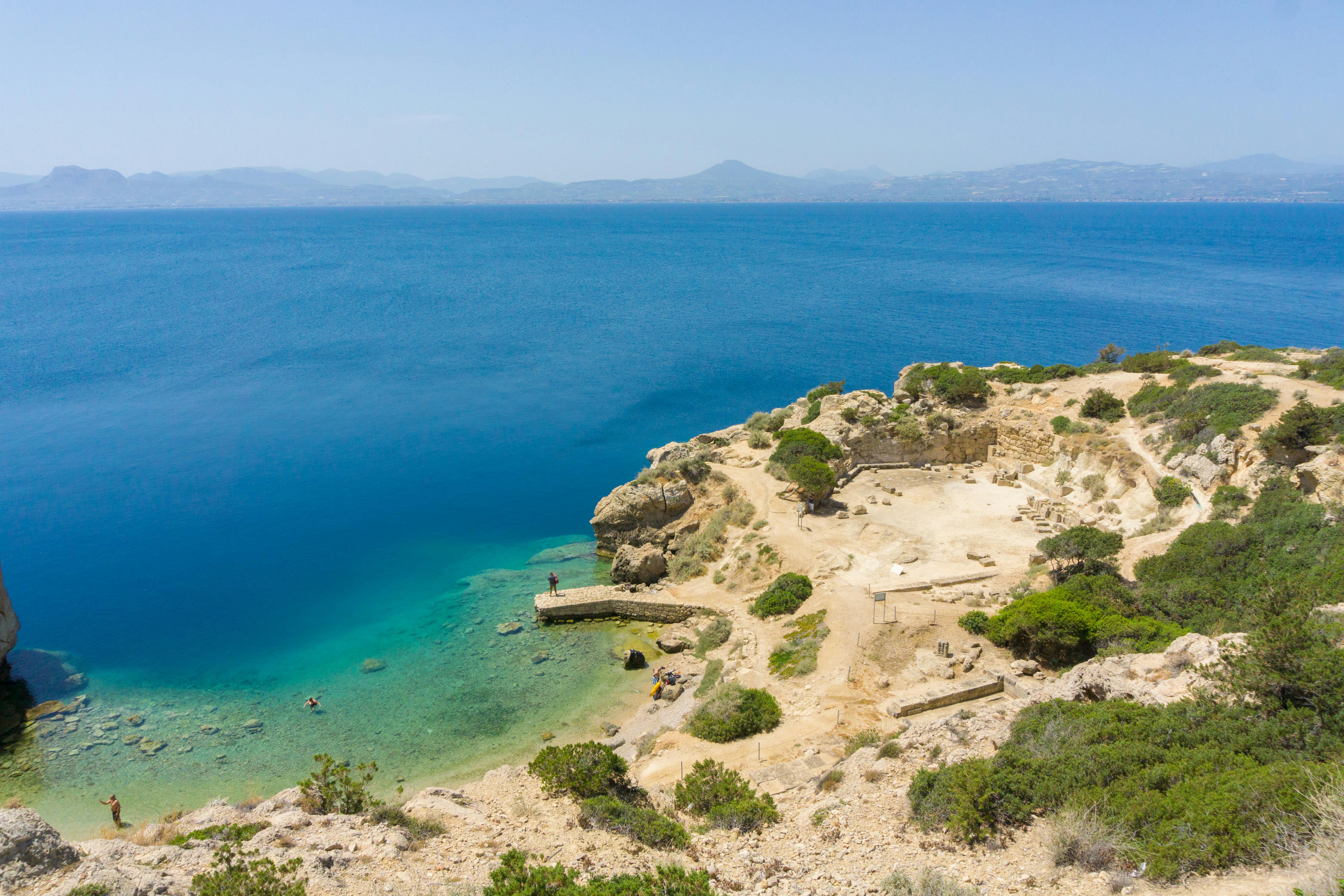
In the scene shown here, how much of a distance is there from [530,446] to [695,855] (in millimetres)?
40540

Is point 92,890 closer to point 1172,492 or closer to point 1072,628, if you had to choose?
point 1072,628

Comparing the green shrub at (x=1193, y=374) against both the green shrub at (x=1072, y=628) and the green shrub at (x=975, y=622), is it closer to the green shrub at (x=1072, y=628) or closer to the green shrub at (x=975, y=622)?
the green shrub at (x=1072, y=628)

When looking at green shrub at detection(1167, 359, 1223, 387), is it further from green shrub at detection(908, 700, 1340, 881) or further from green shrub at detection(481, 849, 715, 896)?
green shrub at detection(481, 849, 715, 896)

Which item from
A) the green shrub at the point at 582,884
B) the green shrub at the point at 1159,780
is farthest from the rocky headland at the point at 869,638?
the green shrub at the point at 582,884

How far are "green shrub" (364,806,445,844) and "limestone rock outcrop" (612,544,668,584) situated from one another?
2027 cm

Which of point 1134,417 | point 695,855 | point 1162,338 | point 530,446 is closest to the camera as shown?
point 695,855

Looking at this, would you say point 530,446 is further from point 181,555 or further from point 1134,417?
point 1134,417

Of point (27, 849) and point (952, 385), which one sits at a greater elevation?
point (952, 385)

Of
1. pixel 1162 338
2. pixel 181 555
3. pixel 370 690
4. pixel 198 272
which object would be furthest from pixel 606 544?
pixel 198 272

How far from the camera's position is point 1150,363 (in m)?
38.6

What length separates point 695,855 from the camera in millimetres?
12219

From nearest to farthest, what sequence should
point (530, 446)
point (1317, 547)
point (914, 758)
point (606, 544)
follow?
point (914, 758) < point (1317, 547) < point (606, 544) < point (530, 446)

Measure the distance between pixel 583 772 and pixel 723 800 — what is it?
301cm

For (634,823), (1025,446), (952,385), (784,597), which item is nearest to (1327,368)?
(1025,446)
